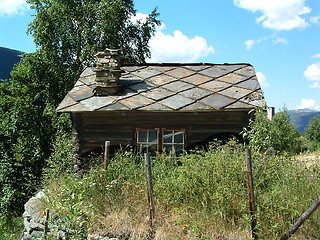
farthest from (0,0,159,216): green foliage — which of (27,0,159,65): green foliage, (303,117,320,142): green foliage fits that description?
(303,117,320,142): green foliage

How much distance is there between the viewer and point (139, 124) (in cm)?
781

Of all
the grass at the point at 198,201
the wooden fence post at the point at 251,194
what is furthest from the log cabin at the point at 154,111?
the wooden fence post at the point at 251,194

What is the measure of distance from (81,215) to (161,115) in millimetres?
3638

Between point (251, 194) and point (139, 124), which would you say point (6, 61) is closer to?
point (139, 124)

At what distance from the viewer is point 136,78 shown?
9016mm

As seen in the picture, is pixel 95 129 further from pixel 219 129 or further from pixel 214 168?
pixel 214 168

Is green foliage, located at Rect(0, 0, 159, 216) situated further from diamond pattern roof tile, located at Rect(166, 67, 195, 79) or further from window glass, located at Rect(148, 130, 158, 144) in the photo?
window glass, located at Rect(148, 130, 158, 144)

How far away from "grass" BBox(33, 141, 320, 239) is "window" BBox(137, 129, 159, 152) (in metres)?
2.17

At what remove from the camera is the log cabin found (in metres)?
7.35

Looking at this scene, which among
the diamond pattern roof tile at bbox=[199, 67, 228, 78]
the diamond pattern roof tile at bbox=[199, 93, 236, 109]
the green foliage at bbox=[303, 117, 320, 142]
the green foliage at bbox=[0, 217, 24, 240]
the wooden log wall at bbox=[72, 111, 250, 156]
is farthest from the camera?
the green foliage at bbox=[303, 117, 320, 142]

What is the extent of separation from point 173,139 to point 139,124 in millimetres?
1014

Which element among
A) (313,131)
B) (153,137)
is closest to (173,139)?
(153,137)

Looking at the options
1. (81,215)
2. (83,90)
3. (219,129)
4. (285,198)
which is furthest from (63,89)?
(285,198)

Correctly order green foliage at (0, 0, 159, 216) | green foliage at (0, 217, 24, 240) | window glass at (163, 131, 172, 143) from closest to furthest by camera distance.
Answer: window glass at (163, 131, 172, 143) < green foliage at (0, 217, 24, 240) < green foliage at (0, 0, 159, 216)
